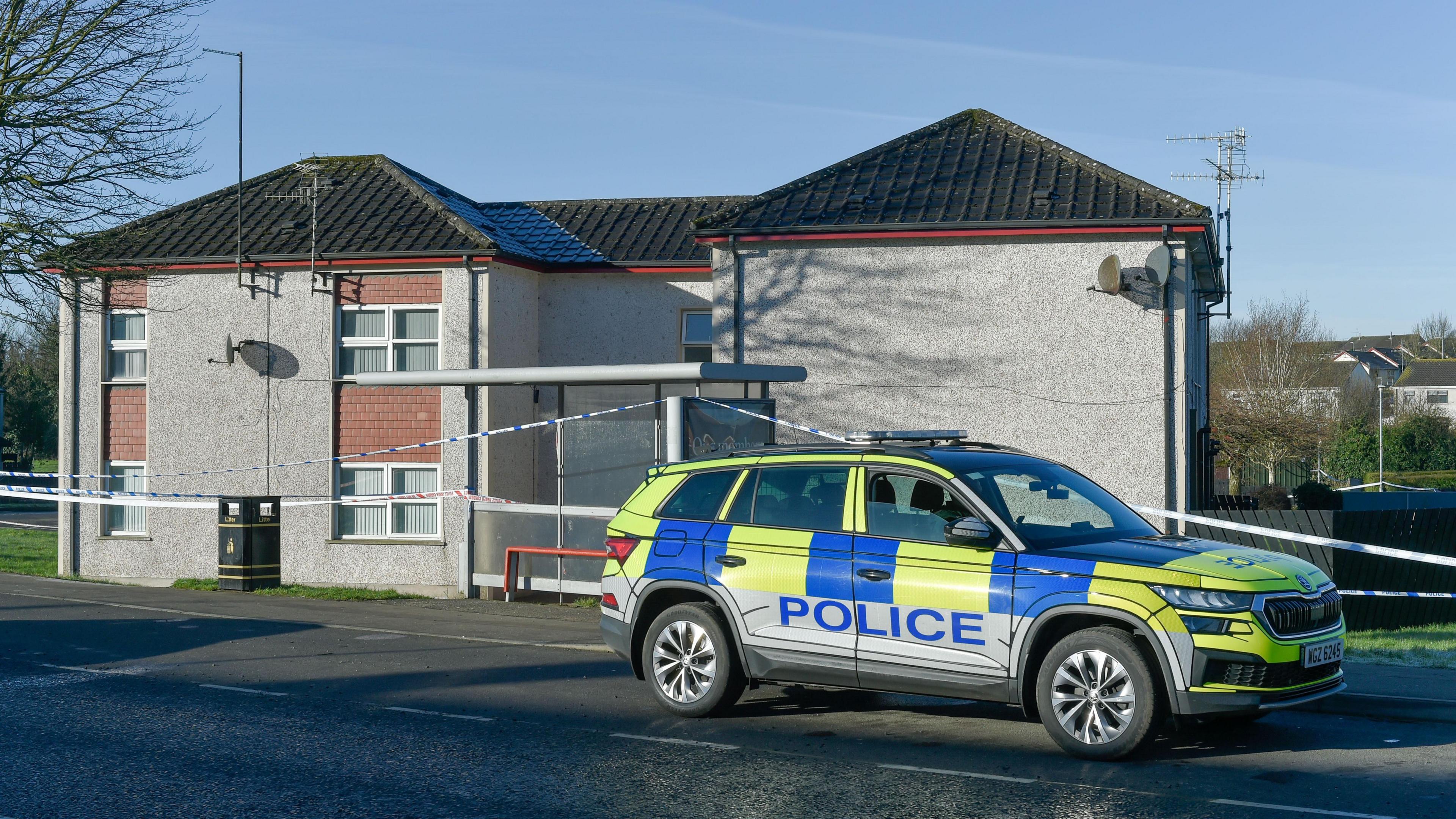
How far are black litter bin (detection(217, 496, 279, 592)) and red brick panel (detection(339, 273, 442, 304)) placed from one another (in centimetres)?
323

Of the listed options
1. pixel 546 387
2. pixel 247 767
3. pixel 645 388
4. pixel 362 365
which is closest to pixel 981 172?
pixel 645 388

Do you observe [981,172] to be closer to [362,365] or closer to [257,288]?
[362,365]

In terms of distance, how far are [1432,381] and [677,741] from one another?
9490 centimetres

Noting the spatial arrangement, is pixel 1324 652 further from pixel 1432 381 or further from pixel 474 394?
pixel 1432 381

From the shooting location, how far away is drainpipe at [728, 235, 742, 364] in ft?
56.3

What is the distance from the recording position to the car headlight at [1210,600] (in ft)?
23.6

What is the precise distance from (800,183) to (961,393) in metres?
3.76

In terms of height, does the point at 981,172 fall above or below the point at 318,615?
above

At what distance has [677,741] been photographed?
26.9ft

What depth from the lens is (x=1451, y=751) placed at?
7770mm

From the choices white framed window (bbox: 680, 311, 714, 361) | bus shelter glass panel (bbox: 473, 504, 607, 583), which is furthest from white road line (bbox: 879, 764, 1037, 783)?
white framed window (bbox: 680, 311, 714, 361)

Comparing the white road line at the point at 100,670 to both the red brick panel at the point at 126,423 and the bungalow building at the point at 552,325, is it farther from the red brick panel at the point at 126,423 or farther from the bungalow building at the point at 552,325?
the red brick panel at the point at 126,423

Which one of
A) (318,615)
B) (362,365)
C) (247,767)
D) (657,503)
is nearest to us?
(247,767)

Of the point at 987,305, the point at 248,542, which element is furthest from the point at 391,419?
the point at 987,305
